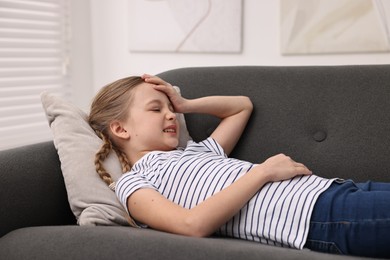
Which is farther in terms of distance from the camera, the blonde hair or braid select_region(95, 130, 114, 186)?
the blonde hair

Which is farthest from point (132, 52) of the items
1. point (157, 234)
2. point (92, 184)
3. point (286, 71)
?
point (157, 234)

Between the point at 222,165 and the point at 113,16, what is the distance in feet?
4.84

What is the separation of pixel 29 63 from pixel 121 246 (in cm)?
156

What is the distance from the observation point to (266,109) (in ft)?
5.79

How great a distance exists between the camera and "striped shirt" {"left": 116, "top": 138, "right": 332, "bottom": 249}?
4.22 feet

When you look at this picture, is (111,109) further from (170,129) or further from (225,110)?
(225,110)

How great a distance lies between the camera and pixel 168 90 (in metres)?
1.68

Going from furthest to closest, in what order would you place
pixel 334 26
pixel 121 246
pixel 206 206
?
1. pixel 334 26
2. pixel 206 206
3. pixel 121 246

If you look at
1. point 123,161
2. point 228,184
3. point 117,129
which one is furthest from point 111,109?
point 228,184

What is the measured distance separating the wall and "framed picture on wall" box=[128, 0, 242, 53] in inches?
1.5

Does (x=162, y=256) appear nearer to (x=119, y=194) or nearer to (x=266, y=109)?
(x=119, y=194)

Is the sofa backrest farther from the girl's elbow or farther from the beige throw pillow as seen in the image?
the girl's elbow

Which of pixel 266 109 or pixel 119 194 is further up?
pixel 266 109

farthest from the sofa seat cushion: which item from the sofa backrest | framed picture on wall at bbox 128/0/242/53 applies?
framed picture on wall at bbox 128/0/242/53
